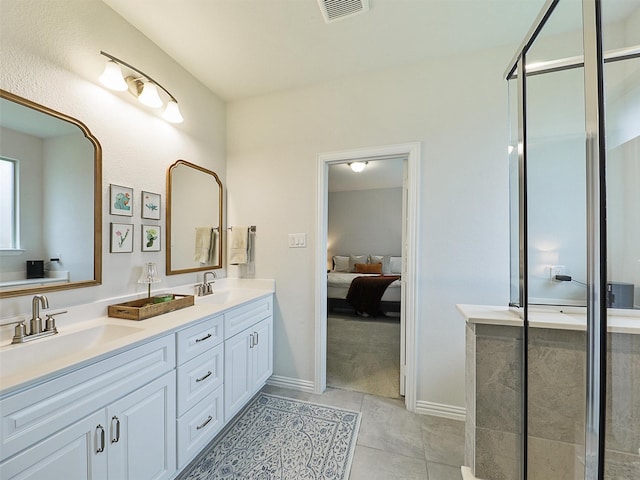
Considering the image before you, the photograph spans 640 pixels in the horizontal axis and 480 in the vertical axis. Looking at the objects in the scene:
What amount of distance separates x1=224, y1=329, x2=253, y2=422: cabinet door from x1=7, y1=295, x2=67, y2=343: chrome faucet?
0.84m

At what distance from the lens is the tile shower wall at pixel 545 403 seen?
0.83 meters

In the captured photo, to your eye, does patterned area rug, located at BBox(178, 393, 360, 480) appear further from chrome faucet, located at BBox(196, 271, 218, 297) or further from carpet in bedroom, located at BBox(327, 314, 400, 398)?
chrome faucet, located at BBox(196, 271, 218, 297)

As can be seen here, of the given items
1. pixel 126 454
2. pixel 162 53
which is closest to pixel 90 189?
pixel 162 53

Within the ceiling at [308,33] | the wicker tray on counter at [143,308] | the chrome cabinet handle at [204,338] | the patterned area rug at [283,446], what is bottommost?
the patterned area rug at [283,446]

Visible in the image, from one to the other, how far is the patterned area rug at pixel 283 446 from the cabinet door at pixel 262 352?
7.9 inches

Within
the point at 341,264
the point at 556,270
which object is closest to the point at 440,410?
the point at 556,270

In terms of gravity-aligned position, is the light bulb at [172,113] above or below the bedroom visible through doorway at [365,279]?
above

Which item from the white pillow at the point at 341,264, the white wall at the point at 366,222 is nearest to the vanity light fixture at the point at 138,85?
the white pillow at the point at 341,264

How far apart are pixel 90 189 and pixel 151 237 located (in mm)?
440

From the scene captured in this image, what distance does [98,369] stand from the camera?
3.17ft

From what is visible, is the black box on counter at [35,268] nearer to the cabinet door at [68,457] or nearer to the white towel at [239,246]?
the cabinet door at [68,457]

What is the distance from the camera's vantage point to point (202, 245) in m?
2.17

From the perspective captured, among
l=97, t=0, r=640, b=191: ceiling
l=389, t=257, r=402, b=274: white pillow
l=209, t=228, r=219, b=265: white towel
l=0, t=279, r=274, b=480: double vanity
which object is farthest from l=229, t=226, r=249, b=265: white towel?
l=389, t=257, r=402, b=274: white pillow

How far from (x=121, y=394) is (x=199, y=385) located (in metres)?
0.45
